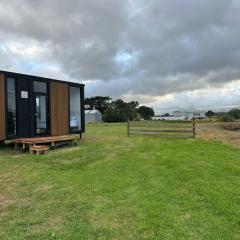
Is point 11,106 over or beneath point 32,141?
over

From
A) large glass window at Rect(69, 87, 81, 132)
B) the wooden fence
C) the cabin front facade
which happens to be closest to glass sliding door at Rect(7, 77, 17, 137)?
the cabin front facade

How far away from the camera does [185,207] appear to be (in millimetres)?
5750

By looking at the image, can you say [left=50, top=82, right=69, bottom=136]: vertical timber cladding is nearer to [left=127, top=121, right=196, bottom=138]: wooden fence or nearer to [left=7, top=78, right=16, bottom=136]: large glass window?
[left=7, top=78, right=16, bottom=136]: large glass window

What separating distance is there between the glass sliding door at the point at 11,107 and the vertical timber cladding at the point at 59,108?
221 cm

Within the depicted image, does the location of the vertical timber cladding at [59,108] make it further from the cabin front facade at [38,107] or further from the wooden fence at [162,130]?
the wooden fence at [162,130]

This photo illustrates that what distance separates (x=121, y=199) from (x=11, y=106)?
9474mm

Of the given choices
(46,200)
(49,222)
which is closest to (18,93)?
(46,200)

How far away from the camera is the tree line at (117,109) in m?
64.6

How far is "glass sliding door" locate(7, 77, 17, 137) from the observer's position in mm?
14312

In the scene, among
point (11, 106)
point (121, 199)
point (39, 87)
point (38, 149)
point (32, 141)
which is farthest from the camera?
point (39, 87)

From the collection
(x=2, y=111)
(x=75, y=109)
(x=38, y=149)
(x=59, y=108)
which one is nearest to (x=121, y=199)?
(x=38, y=149)

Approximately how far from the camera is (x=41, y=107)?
1608 cm

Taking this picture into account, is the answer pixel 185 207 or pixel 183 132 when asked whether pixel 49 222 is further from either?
pixel 183 132

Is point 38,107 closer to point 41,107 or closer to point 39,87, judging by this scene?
point 41,107
